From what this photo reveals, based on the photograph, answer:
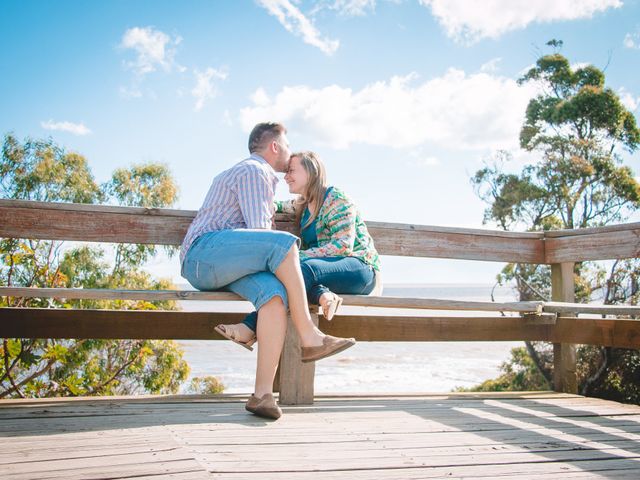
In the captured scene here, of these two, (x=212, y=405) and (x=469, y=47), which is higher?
(x=469, y=47)

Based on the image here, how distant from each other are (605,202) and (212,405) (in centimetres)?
1187

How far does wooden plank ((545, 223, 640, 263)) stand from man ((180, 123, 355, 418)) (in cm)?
192

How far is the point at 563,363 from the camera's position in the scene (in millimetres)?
3271

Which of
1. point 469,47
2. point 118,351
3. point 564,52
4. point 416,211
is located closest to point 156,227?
point 118,351

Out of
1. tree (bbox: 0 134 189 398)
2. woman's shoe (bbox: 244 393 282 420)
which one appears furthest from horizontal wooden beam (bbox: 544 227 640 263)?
tree (bbox: 0 134 189 398)

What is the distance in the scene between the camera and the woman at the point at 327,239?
97.2 inches

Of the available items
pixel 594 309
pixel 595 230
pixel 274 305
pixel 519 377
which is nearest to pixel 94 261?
pixel 274 305

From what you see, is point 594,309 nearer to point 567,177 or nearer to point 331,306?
point 331,306

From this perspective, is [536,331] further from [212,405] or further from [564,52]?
[564,52]

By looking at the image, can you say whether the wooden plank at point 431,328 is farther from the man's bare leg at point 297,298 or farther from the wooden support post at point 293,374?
the man's bare leg at point 297,298

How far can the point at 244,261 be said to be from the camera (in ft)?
7.36

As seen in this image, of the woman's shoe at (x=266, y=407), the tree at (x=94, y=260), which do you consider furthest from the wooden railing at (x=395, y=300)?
the tree at (x=94, y=260)

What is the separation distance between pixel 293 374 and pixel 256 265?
0.57 metres

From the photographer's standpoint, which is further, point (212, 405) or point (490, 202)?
point (490, 202)
